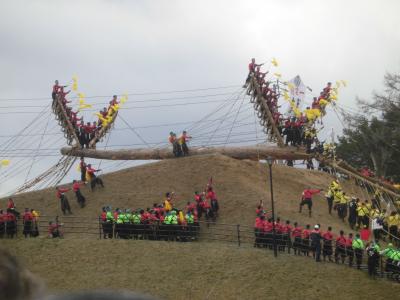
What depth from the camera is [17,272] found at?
2758mm

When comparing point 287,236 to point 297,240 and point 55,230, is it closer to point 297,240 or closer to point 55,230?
point 297,240

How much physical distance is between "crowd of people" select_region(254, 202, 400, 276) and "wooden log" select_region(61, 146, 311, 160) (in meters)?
8.13

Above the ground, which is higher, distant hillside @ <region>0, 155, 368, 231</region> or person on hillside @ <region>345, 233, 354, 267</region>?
distant hillside @ <region>0, 155, 368, 231</region>

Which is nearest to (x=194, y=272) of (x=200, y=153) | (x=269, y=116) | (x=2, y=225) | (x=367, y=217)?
(x=367, y=217)

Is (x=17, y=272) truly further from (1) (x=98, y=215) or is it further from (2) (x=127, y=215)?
(1) (x=98, y=215)

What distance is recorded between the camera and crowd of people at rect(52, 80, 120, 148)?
121 feet

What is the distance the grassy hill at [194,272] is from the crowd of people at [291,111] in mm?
9700

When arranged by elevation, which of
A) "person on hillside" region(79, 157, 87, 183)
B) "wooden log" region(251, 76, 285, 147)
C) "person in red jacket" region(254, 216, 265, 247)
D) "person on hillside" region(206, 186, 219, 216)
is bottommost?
"person in red jacket" region(254, 216, 265, 247)

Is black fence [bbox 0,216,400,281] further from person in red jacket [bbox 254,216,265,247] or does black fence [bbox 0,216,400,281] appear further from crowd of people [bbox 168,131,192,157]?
crowd of people [bbox 168,131,192,157]

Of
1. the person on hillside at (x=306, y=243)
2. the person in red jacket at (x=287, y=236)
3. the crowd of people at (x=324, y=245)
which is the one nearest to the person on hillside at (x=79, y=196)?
the crowd of people at (x=324, y=245)

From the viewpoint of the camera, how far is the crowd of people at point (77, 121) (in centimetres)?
3681

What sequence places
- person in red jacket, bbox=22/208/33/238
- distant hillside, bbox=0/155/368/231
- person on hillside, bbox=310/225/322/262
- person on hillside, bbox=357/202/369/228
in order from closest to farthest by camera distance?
person on hillside, bbox=310/225/322/262 < person in red jacket, bbox=22/208/33/238 < person on hillside, bbox=357/202/369/228 < distant hillside, bbox=0/155/368/231

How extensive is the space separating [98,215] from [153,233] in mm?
4549

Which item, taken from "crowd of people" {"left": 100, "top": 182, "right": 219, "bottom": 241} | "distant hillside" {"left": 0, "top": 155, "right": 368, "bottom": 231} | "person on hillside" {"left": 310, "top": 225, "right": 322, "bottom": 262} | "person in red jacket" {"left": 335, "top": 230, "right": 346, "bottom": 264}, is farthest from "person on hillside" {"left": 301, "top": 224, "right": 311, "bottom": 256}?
"crowd of people" {"left": 100, "top": 182, "right": 219, "bottom": 241}
